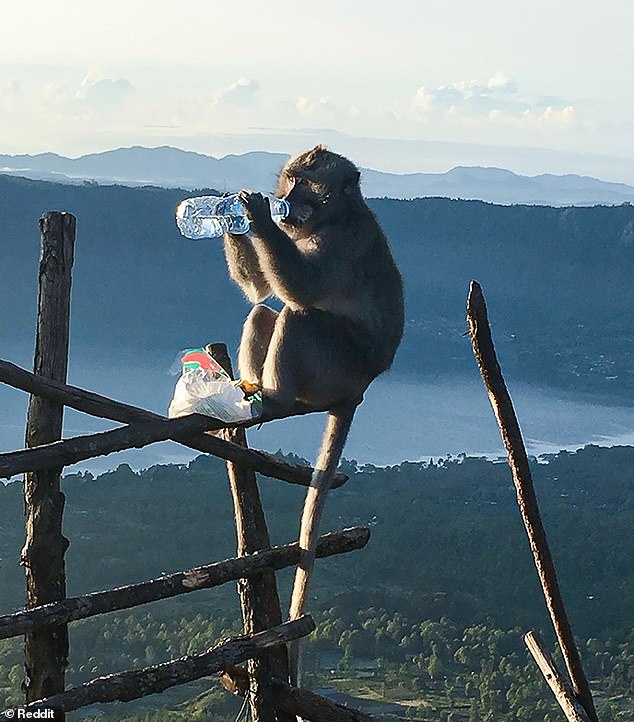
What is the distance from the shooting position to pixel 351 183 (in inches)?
196

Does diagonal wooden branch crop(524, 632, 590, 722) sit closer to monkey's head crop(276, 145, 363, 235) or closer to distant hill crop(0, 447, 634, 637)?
monkey's head crop(276, 145, 363, 235)

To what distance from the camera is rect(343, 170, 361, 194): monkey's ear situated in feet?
16.3

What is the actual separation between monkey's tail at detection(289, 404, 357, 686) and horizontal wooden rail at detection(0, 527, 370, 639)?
0.19 ft

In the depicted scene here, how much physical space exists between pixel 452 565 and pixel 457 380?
897 centimetres

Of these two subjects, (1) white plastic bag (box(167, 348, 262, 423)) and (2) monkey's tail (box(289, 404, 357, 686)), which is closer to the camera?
(1) white plastic bag (box(167, 348, 262, 423))

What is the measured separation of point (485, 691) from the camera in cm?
868

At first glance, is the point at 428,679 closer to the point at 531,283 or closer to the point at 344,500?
the point at 344,500

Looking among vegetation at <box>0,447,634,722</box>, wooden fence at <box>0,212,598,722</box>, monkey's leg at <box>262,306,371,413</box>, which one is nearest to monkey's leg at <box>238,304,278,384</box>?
monkey's leg at <box>262,306,371,413</box>

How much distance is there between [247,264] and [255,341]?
1.22 feet

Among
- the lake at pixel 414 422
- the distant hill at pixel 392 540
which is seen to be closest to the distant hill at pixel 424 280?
the lake at pixel 414 422

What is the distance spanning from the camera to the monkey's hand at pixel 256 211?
14.8 feet

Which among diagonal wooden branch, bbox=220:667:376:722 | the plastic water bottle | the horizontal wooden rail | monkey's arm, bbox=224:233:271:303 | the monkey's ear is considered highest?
the monkey's ear

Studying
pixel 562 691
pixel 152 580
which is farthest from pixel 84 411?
pixel 562 691

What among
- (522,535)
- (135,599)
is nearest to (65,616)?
(135,599)
